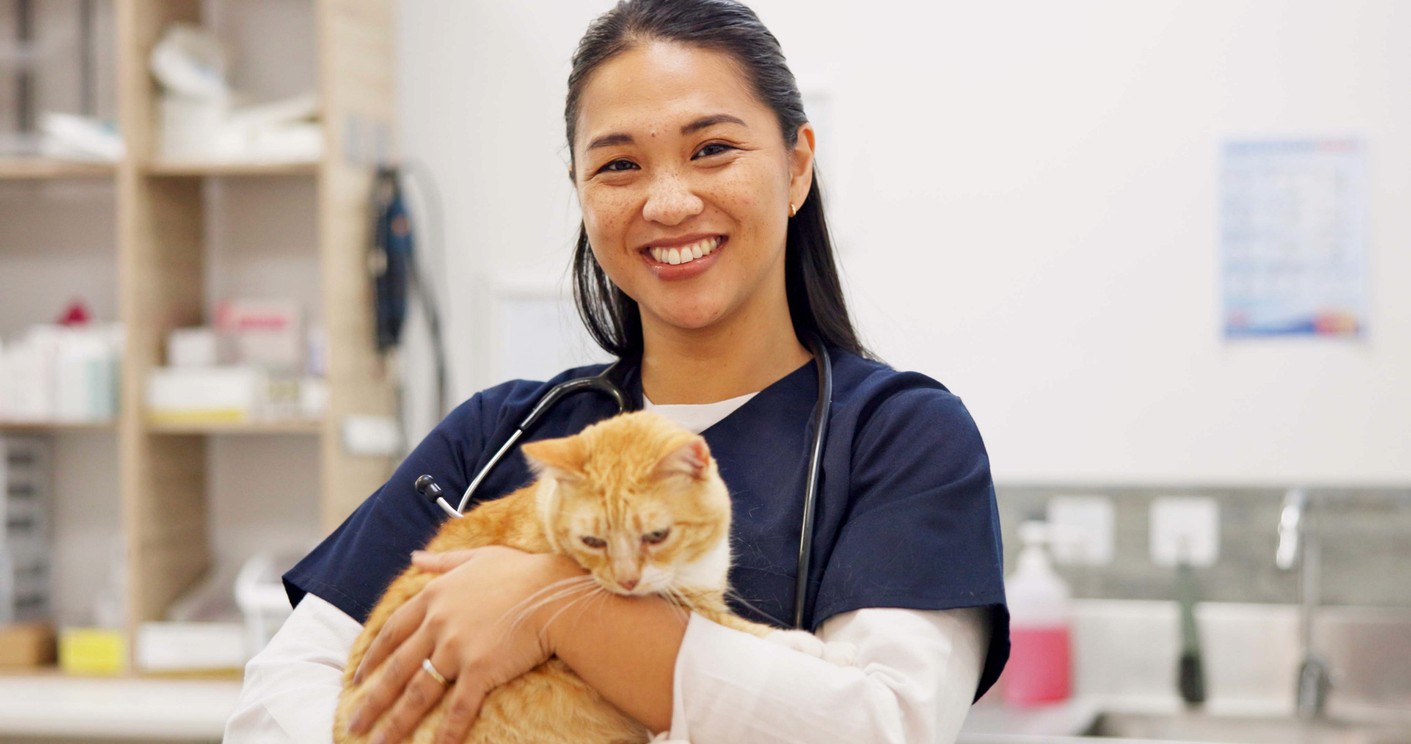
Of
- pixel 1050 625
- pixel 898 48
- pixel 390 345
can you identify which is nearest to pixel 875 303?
pixel 898 48

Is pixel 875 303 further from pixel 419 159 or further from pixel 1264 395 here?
pixel 419 159

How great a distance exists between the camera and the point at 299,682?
113 centimetres

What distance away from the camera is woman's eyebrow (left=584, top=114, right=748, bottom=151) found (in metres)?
1.14

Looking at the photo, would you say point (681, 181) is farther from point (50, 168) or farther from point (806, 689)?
point (50, 168)

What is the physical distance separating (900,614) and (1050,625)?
6.14 feet

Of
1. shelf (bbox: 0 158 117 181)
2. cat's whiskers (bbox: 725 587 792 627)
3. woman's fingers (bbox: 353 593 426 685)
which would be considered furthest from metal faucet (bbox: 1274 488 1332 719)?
shelf (bbox: 0 158 117 181)

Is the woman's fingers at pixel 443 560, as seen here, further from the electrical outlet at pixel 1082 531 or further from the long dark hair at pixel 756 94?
the electrical outlet at pixel 1082 531

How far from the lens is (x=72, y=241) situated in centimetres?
329

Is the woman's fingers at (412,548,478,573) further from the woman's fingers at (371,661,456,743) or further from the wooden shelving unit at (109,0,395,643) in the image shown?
the wooden shelving unit at (109,0,395,643)

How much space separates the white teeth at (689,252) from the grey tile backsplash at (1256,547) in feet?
6.26

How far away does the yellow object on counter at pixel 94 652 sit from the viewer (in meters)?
2.98

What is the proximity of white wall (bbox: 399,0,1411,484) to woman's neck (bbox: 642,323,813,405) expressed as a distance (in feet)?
4.88

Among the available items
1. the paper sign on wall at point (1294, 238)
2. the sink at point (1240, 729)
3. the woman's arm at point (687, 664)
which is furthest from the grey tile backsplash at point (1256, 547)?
the woman's arm at point (687, 664)

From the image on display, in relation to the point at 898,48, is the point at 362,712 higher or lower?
lower
